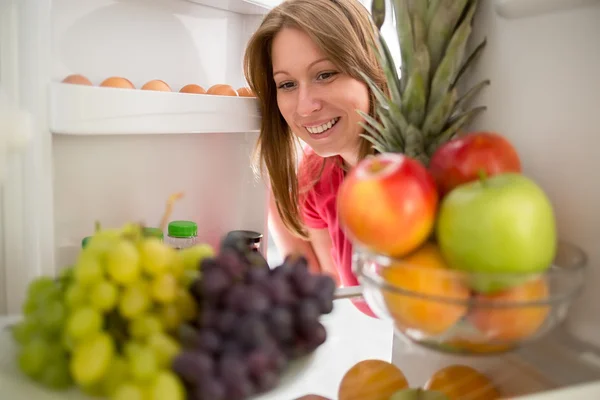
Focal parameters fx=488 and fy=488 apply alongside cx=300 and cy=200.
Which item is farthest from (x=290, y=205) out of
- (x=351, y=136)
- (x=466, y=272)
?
(x=466, y=272)

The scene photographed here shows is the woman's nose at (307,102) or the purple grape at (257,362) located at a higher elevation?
the woman's nose at (307,102)

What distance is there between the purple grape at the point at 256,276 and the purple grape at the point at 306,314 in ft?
0.13

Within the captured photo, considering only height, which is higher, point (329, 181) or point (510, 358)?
point (329, 181)

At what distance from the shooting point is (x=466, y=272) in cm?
44

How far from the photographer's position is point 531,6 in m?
0.54

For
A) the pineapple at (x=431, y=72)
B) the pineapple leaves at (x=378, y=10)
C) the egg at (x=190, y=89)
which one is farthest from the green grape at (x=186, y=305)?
the egg at (x=190, y=89)

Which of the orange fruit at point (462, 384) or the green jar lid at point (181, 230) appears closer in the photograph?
the orange fruit at point (462, 384)

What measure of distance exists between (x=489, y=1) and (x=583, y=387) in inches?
17.9

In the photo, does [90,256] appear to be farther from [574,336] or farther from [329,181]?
[329,181]

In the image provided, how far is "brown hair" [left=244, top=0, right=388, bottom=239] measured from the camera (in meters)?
1.28

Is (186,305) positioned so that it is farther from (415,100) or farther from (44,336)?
(415,100)

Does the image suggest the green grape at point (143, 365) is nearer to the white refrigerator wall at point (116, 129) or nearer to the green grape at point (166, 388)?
the green grape at point (166, 388)

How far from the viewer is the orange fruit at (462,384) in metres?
0.52

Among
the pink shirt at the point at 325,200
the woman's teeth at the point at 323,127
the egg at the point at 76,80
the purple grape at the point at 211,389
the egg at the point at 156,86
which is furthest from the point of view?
the pink shirt at the point at 325,200
